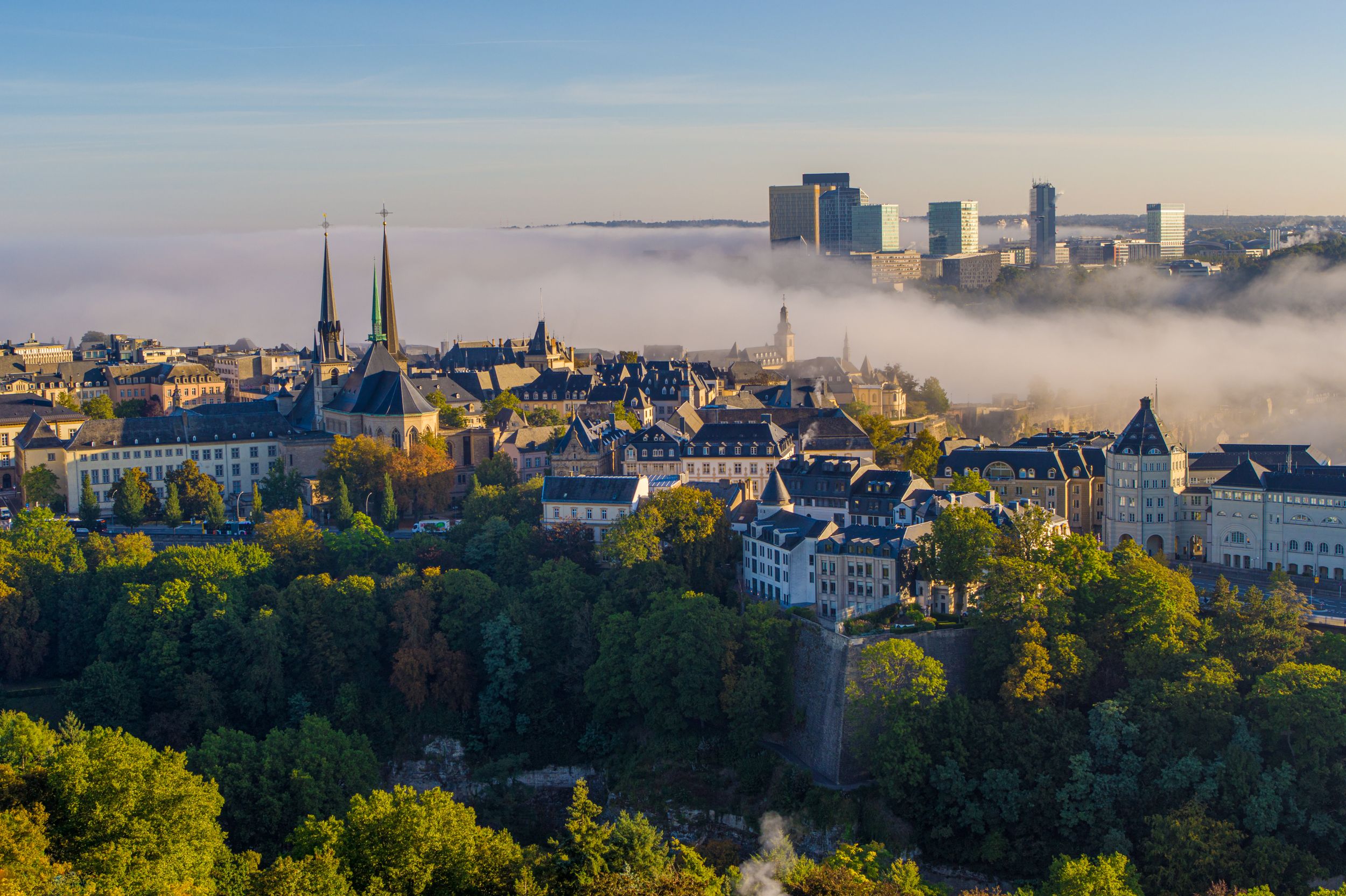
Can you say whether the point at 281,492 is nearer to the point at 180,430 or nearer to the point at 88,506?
the point at 180,430

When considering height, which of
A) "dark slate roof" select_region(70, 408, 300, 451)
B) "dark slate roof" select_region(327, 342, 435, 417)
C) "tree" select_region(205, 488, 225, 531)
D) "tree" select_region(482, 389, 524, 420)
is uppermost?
"dark slate roof" select_region(327, 342, 435, 417)

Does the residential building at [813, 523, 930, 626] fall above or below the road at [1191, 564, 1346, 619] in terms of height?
above

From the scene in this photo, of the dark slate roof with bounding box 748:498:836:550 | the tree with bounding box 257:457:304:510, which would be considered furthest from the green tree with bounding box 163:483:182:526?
the dark slate roof with bounding box 748:498:836:550

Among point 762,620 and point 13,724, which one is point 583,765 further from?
point 13,724

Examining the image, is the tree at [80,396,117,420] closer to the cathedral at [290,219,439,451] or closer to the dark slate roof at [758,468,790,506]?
the cathedral at [290,219,439,451]

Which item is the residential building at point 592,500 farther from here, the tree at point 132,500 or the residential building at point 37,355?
the residential building at point 37,355

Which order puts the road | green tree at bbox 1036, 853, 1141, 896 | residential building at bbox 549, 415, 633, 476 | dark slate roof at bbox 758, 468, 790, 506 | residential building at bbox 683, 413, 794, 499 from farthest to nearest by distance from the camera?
residential building at bbox 549, 415, 633, 476
residential building at bbox 683, 413, 794, 499
dark slate roof at bbox 758, 468, 790, 506
the road
green tree at bbox 1036, 853, 1141, 896

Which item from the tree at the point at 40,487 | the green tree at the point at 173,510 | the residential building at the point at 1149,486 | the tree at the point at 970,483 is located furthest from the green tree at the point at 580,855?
the tree at the point at 40,487
